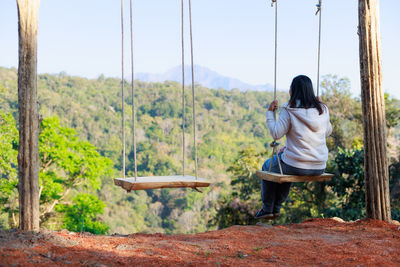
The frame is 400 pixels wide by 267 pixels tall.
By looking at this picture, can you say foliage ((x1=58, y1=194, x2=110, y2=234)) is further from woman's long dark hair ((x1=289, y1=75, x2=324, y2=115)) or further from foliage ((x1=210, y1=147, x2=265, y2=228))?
woman's long dark hair ((x1=289, y1=75, x2=324, y2=115))

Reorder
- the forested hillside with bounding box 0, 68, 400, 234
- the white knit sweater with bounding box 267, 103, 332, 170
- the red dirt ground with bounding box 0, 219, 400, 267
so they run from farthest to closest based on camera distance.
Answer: the forested hillside with bounding box 0, 68, 400, 234, the white knit sweater with bounding box 267, 103, 332, 170, the red dirt ground with bounding box 0, 219, 400, 267

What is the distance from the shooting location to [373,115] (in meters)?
3.75

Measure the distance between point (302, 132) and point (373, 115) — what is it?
3.02 feet

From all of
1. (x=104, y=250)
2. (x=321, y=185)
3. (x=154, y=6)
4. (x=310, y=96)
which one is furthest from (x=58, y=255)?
(x=154, y=6)

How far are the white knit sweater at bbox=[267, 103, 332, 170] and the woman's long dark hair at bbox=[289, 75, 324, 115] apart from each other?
1.6 inches

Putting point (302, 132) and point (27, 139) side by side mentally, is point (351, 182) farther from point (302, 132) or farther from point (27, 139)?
point (27, 139)

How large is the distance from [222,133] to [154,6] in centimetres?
2763

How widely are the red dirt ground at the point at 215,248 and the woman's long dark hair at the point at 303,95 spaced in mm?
1002

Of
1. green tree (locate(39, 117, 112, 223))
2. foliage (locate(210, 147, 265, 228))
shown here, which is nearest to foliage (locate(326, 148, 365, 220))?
foliage (locate(210, 147, 265, 228))

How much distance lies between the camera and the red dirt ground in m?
2.27

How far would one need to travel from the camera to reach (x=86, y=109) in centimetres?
3994

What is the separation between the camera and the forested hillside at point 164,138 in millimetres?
13016

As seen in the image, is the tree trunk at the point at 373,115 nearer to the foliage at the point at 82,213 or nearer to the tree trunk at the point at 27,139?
the tree trunk at the point at 27,139

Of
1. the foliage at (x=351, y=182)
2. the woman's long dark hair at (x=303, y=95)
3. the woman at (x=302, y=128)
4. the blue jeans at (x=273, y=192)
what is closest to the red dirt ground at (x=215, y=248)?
the blue jeans at (x=273, y=192)
